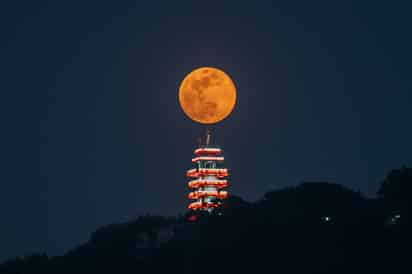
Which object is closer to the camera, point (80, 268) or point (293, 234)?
point (293, 234)

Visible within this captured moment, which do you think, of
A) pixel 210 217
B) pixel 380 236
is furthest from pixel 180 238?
pixel 380 236

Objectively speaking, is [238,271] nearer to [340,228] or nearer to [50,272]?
[340,228]

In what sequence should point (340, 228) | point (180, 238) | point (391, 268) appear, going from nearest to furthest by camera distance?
point (391, 268)
point (340, 228)
point (180, 238)

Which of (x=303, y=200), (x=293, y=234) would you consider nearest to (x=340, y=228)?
(x=293, y=234)

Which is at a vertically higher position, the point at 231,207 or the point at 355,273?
the point at 231,207

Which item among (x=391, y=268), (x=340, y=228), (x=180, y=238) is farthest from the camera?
(x=180, y=238)

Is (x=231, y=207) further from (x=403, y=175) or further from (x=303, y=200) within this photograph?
(x=403, y=175)
